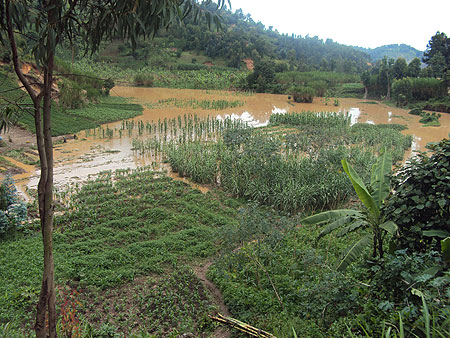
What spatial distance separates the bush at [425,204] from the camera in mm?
3244

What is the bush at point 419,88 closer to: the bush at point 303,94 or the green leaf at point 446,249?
the bush at point 303,94

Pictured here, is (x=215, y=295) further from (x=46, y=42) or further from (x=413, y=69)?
(x=413, y=69)

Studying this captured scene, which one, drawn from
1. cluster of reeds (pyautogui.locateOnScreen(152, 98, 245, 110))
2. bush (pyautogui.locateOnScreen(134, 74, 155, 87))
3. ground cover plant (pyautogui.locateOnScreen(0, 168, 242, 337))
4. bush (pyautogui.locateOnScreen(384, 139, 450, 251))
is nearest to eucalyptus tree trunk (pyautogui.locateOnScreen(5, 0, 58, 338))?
ground cover plant (pyautogui.locateOnScreen(0, 168, 242, 337))

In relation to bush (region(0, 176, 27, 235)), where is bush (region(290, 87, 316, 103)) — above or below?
above

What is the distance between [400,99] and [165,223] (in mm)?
26005

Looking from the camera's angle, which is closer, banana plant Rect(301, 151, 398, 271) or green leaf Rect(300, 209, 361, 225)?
banana plant Rect(301, 151, 398, 271)

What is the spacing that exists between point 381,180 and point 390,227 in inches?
32.1

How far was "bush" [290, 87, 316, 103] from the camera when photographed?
26.5m

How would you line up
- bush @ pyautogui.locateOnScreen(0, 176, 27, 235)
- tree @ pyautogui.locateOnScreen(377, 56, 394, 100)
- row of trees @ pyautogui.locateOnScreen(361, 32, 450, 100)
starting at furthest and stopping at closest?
tree @ pyautogui.locateOnScreen(377, 56, 394, 100), row of trees @ pyautogui.locateOnScreen(361, 32, 450, 100), bush @ pyautogui.locateOnScreen(0, 176, 27, 235)

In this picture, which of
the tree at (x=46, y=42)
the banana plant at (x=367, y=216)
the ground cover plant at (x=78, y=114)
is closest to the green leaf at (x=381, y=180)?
the banana plant at (x=367, y=216)

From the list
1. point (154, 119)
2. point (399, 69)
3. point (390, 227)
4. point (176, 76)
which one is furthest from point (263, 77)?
point (390, 227)

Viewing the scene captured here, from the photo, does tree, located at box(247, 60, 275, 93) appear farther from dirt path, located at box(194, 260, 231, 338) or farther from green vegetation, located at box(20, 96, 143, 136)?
dirt path, located at box(194, 260, 231, 338)

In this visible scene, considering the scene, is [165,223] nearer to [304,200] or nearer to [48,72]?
[304,200]

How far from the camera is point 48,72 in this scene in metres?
2.52
